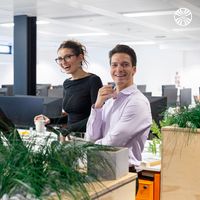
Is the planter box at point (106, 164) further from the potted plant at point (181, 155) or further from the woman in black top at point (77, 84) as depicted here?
the woman in black top at point (77, 84)

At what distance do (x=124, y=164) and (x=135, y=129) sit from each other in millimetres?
651

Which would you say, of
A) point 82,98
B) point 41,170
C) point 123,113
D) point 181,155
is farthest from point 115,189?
point 82,98

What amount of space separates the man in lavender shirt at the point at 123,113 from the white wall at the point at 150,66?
11613mm

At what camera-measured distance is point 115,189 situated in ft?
4.32

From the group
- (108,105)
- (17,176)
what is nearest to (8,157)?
(17,176)

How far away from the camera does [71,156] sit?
1.18m

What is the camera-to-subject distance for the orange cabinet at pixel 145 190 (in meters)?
3.11

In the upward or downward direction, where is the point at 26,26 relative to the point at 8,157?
upward

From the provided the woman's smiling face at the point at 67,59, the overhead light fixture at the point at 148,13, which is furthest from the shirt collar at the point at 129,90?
the overhead light fixture at the point at 148,13

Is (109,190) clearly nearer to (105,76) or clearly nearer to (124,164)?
(124,164)

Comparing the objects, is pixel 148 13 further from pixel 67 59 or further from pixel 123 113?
pixel 123 113

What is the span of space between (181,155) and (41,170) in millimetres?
1454

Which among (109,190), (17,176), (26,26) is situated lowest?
(109,190)

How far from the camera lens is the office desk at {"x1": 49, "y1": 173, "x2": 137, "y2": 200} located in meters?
1.21
